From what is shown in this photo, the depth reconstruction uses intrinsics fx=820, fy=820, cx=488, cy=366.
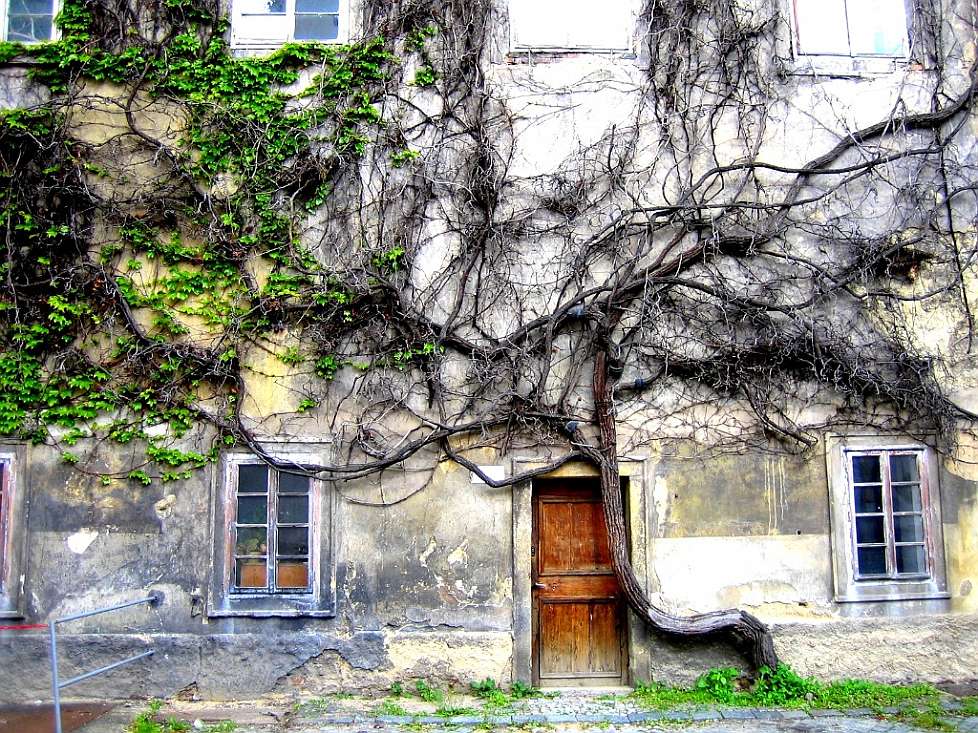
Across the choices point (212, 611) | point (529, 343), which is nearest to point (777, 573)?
point (529, 343)

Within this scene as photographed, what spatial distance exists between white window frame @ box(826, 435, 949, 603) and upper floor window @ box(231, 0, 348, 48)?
617cm

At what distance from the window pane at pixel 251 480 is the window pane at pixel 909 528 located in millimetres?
5840

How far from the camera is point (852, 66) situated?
7.96 meters

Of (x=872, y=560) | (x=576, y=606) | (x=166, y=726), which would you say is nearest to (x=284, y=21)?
(x=576, y=606)

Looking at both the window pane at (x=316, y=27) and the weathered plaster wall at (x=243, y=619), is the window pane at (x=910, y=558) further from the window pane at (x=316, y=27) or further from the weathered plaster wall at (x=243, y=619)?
the window pane at (x=316, y=27)

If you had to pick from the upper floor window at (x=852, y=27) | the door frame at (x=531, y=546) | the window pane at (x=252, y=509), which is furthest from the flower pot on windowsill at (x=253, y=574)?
the upper floor window at (x=852, y=27)

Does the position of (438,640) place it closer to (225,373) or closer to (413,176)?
(225,373)

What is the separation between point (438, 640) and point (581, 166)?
14.9ft

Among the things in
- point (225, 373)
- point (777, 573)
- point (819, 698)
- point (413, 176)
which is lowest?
point (819, 698)

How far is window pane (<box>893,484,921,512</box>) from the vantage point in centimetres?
765

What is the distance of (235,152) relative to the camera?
7.64 meters

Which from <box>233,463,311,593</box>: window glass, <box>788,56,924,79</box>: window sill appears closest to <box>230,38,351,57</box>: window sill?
<box>233,463,311,593</box>: window glass

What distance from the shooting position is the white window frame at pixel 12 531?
7.26m

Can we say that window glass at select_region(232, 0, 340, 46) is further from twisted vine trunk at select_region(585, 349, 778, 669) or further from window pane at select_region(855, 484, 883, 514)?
window pane at select_region(855, 484, 883, 514)
